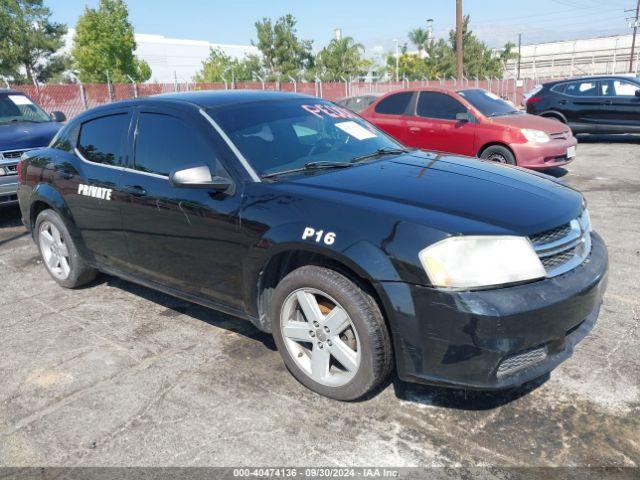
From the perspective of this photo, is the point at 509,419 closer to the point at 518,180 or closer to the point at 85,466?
the point at 518,180

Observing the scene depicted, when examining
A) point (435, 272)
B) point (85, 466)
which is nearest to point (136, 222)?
point (85, 466)

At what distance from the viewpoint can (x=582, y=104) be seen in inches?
531

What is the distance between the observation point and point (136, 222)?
3.88 m

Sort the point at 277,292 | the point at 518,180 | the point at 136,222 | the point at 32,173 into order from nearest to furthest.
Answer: the point at 277,292
the point at 518,180
the point at 136,222
the point at 32,173

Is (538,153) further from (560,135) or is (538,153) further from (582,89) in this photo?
(582,89)

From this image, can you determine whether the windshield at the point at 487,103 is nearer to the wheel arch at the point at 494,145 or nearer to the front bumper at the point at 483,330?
the wheel arch at the point at 494,145

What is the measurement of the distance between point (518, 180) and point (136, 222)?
253 centimetres

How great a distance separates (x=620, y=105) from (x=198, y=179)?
1290 cm

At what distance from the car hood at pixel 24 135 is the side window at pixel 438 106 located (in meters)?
5.75

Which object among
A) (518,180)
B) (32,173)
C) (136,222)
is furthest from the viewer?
A: (32,173)

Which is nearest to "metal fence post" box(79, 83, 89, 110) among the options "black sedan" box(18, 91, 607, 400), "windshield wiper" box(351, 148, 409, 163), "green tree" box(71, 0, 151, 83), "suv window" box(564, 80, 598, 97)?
"suv window" box(564, 80, 598, 97)

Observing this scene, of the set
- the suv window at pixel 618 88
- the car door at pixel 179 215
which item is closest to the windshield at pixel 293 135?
the car door at pixel 179 215

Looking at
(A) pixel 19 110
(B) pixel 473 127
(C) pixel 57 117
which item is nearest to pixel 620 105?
(B) pixel 473 127

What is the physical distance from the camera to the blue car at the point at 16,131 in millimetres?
7141
